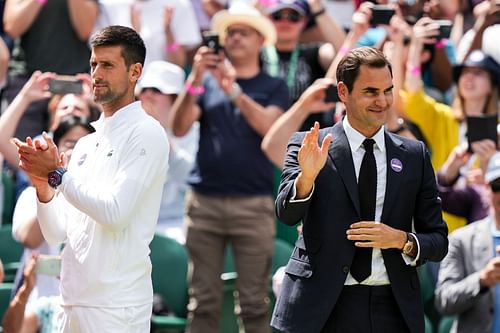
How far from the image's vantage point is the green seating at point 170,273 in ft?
26.2

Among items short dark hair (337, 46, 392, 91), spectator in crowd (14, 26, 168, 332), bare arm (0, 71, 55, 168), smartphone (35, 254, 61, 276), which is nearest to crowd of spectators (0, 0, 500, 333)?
bare arm (0, 71, 55, 168)

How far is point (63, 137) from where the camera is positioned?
654 cm

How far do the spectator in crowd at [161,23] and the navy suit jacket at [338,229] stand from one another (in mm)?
4446

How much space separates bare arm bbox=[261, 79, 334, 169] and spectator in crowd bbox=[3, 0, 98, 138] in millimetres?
2071

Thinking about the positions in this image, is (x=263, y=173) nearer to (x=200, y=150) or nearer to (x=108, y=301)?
(x=200, y=150)

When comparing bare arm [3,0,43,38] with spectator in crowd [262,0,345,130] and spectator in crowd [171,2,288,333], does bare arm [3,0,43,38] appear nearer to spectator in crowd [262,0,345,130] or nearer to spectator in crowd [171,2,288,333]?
spectator in crowd [171,2,288,333]

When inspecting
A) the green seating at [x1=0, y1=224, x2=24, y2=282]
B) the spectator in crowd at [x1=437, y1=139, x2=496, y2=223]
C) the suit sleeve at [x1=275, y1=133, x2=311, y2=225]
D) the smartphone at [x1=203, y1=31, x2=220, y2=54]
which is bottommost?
the green seating at [x1=0, y1=224, x2=24, y2=282]

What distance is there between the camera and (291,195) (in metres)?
4.75

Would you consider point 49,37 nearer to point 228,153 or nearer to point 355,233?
point 228,153

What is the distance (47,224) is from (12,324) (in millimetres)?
1216

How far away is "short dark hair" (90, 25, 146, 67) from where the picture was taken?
5098 mm

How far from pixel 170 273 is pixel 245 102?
1308 mm

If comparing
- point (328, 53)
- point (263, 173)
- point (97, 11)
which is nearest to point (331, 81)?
point (263, 173)

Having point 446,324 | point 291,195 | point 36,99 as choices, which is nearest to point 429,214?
point 291,195
